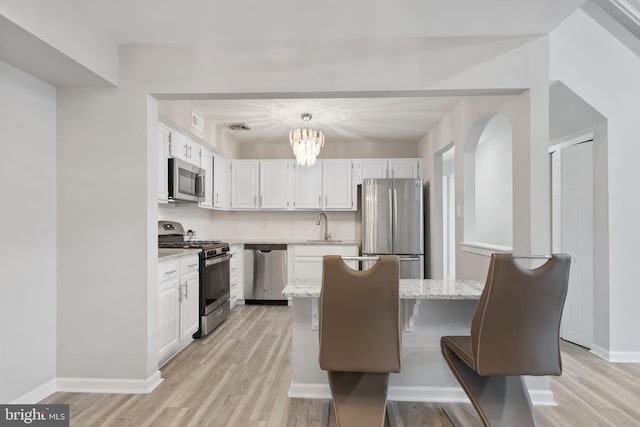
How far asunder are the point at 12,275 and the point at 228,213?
12.6ft

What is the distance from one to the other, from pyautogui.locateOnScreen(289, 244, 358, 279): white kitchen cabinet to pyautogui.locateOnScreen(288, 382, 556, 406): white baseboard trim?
2869mm

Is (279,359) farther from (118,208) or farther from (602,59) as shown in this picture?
(602,59)

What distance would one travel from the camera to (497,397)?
209 centimetres

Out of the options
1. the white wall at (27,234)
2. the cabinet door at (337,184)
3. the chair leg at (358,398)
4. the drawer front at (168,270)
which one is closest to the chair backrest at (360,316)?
the chair leg at (358,398)

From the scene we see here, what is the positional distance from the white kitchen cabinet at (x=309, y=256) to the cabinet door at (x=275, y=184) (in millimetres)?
784

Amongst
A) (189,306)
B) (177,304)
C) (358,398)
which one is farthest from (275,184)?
(358,398)

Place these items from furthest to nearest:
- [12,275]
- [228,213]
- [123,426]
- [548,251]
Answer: [228,213] → [548,251] → [12,275] → [123,426]

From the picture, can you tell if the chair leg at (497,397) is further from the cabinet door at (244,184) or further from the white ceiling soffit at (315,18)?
the cabinet door at (244,184)

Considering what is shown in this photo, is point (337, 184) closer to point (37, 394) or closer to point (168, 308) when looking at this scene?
point (168, 308)

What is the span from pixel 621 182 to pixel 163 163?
13.6 feet

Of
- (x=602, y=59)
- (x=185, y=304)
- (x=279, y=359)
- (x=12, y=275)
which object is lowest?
(x=279, y=359)

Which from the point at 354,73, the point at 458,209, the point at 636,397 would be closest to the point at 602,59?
the point at 458,209

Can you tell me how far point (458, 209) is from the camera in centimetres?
408

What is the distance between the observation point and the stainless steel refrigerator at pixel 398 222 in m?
5.13
